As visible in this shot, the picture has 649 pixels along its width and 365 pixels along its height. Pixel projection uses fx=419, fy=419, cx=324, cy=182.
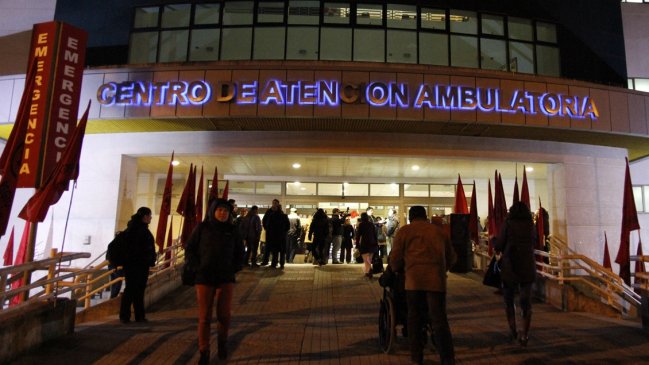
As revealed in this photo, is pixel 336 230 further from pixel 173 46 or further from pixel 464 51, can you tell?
pixel 173 46

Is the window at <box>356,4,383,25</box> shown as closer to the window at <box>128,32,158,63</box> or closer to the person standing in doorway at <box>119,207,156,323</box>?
the window at <box>128,32,158,63</box>

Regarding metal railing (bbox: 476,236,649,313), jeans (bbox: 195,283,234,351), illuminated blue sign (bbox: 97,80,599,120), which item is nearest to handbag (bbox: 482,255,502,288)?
metal railing (bbox: 476,236,649,313)

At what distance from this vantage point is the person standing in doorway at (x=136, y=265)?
6.57m

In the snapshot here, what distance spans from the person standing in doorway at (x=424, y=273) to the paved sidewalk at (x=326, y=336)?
57 cm

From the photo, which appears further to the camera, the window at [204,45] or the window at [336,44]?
the window at [204,45]

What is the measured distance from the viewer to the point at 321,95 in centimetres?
1110

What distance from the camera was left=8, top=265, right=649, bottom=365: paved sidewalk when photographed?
16.2 ft

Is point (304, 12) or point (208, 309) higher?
point (304, 12)

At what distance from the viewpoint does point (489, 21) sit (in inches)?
574

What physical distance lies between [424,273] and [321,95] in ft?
24.7

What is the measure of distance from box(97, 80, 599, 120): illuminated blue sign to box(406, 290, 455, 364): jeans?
24.1 feet

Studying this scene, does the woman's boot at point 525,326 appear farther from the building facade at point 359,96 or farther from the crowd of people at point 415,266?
the building facade at point 359,96

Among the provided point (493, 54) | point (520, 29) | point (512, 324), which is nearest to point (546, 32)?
point (520, 29)

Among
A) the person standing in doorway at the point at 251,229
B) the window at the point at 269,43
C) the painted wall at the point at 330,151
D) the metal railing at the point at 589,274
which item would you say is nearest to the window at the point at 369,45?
the window at the point at 269,43
